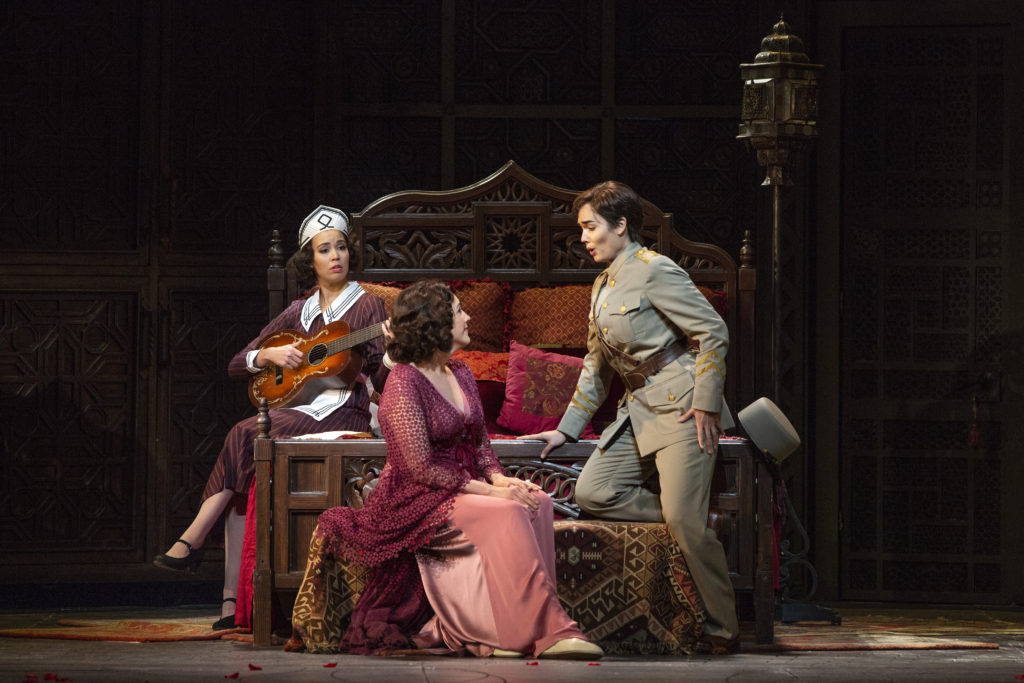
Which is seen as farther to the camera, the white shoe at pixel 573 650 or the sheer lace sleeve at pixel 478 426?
the sheer lace sleeve at pixel 478 426

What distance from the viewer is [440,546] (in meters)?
4.52

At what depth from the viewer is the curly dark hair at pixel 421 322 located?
4.52m

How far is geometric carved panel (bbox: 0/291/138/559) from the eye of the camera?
6.35 m

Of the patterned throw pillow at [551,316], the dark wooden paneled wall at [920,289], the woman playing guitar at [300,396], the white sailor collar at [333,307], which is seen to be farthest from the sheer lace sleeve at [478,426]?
the dark wooden paneled wall at [920,289]

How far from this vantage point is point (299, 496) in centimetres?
490

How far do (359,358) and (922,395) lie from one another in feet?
8.81

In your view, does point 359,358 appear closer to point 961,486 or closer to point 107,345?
point 107,345

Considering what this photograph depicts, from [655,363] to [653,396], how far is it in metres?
0.12

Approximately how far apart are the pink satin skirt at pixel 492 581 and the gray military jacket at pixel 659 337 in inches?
20.5

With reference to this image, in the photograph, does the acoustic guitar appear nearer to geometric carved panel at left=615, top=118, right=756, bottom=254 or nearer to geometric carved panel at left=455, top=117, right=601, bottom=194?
geometric carved panel at left=455, top=117, right=601, bottom=194

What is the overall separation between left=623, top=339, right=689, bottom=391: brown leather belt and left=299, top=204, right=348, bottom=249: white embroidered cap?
5.28ft

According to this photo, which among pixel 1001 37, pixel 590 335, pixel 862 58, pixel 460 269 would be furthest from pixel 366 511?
pixel 1001 37

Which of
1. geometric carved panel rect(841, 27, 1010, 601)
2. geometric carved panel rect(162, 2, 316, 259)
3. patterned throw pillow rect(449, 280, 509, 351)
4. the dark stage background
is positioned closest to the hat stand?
the dark stage background

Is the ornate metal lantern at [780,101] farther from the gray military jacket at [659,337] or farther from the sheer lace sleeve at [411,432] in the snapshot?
the sheer lace sleeve at [411,432]
